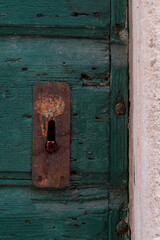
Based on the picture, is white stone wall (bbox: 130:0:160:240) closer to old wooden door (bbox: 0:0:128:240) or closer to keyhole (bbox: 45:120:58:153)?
old wooden door (bbox: 0:0:128:240)

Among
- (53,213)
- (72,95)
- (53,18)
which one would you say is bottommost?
(53,213)

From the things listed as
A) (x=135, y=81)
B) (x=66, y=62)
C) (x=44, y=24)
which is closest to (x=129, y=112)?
(x=135, y=81)

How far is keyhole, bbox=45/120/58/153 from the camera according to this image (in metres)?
0.71

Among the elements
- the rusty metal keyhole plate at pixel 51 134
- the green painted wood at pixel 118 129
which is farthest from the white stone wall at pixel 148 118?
the rusty metal keyhole plate at pixel 51 134

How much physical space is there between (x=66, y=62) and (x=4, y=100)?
0.65 ft

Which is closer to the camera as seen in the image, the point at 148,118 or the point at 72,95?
the point at 148,118

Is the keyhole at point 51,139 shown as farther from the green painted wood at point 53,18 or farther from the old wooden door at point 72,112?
the green painted wood at point 53,18

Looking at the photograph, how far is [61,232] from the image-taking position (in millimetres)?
732

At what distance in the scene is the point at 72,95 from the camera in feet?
2.45

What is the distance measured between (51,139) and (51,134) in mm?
16

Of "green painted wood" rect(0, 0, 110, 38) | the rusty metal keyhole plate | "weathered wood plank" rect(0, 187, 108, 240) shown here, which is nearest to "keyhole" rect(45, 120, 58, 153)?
the rusty metal keyhole plate

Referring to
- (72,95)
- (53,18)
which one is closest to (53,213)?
(72,95)

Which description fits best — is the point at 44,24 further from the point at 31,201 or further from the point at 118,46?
the point at 31,201

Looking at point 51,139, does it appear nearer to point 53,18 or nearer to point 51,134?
point 51,134
